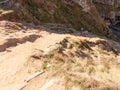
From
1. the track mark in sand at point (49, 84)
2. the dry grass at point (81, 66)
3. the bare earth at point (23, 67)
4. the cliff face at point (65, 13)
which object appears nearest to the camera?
the track mark in sand at point (49, 84)

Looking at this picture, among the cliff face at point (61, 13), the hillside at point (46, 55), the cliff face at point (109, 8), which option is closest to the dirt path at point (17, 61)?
the hillside at point (46, 55)

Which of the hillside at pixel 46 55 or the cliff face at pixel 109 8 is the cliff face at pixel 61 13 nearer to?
the hillside at pixel 46 55

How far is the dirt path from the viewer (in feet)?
71.4

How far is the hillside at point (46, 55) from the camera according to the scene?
2048 centimetres

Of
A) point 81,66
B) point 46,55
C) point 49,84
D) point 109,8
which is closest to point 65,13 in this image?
point 46,55

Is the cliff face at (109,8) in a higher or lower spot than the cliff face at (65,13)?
lower

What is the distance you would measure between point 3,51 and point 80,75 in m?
10.8

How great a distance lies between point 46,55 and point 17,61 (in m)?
2.78

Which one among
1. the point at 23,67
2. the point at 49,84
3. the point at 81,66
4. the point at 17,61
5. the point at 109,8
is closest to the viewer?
the point at 49,84

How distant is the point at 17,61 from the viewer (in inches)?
973

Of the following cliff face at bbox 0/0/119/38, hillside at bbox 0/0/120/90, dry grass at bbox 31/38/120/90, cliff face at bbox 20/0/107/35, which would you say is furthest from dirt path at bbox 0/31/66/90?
cliff face at bbox 20/0/107/35

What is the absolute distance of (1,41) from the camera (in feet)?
97.0

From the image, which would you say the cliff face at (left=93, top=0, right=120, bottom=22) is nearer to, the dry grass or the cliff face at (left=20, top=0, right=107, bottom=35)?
the cliff face at (left=20, top=0, right=107, bottom=35)

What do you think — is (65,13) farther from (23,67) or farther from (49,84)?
(49,84)
